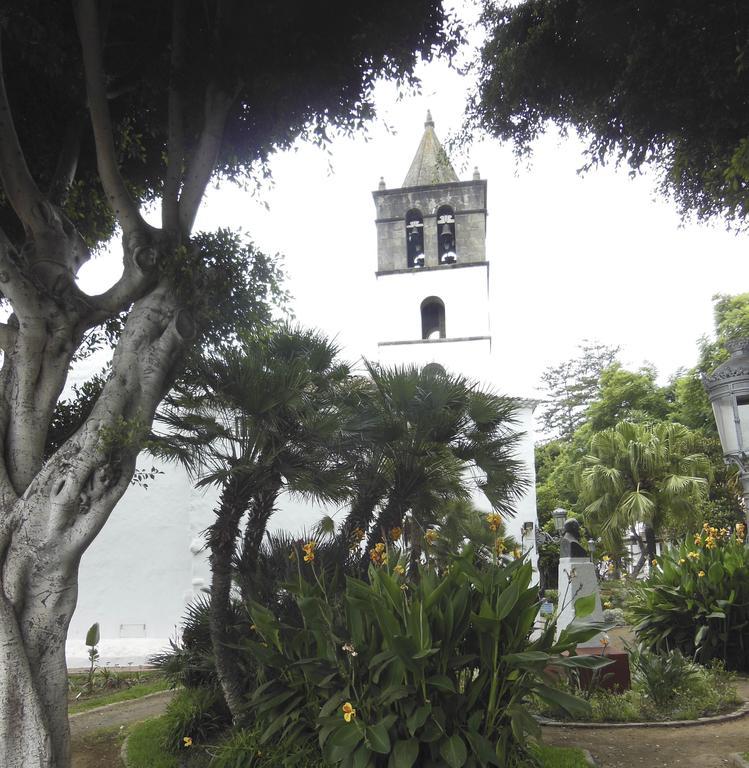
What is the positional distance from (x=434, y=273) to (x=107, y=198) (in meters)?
15.6

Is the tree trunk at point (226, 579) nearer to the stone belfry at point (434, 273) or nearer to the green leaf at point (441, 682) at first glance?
the green leaf at point (441, 682)

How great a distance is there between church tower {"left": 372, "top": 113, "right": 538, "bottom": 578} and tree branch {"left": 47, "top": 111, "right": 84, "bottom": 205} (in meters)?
13.9

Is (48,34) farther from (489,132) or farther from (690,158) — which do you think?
(690,158)

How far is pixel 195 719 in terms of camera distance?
5777 mm

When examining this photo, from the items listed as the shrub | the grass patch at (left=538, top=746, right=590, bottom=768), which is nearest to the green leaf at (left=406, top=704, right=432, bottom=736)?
the grass patch at (left=538, top=746, right=590, bottom=768)

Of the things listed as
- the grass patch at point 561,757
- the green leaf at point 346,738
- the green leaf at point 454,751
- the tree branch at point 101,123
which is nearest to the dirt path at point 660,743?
the grass patch at point 561,757

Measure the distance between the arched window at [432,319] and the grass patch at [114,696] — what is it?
14.1m

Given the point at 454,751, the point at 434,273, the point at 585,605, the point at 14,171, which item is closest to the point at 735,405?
the point at 585,605

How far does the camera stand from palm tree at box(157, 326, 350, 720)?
5500mm

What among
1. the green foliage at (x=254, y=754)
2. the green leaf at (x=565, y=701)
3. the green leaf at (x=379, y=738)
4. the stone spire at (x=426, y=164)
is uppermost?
the stone spire at (x=426, y=164)

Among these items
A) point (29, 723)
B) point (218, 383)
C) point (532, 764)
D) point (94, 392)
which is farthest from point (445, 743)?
point (94, 392)

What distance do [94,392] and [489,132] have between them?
504 centimetres

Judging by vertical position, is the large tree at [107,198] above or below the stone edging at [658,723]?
above

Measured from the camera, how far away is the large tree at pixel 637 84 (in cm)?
545
